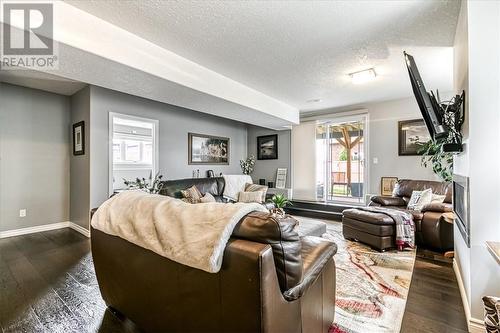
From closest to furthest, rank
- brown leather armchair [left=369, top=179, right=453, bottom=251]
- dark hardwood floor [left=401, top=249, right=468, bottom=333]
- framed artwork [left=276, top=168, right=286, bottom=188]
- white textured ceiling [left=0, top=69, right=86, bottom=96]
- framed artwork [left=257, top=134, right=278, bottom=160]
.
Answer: dark hardwood floor [left=401, top=249, right=468, bottom=333], brown leather armchair [left=369, top=179, right=453, bottom=251], white textured ceiling [left=0, top=69, right=86, bottom=96], framed artwork [left=276, top=168, right=286, bottom=188], framed artwork [left=257, top=134, right=278, bottom=160]

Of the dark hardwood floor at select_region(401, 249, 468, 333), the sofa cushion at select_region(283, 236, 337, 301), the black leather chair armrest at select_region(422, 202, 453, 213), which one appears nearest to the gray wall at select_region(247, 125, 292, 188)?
the black leather chair armrest at select_region(422, 202, 453, 213)

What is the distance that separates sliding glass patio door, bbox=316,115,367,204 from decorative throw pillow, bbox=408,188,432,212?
1.82 metres

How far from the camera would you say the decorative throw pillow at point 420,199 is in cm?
376

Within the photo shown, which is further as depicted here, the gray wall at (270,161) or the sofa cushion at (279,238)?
the gray wall at (270,161)

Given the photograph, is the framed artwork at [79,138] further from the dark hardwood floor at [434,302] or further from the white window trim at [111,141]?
the dark hardwood floor at [434,302]

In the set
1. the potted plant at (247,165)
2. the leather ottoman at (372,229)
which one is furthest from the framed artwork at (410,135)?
the potted plant at (247,165)

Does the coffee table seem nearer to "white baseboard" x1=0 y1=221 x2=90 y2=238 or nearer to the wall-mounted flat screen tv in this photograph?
the wall-mounted flat screen tv

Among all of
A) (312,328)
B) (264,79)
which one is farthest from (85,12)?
(312,328)

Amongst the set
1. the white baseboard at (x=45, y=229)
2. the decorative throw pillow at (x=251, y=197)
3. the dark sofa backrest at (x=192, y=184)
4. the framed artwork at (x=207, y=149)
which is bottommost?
the white baseboard at (x=45, y=229)

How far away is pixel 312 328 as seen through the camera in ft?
4.42

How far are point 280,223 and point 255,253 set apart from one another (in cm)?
18

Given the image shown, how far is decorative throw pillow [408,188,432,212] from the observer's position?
148 inches

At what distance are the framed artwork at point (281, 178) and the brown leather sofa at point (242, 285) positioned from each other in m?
5.03

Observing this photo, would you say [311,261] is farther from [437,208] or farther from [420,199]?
[420,199]
